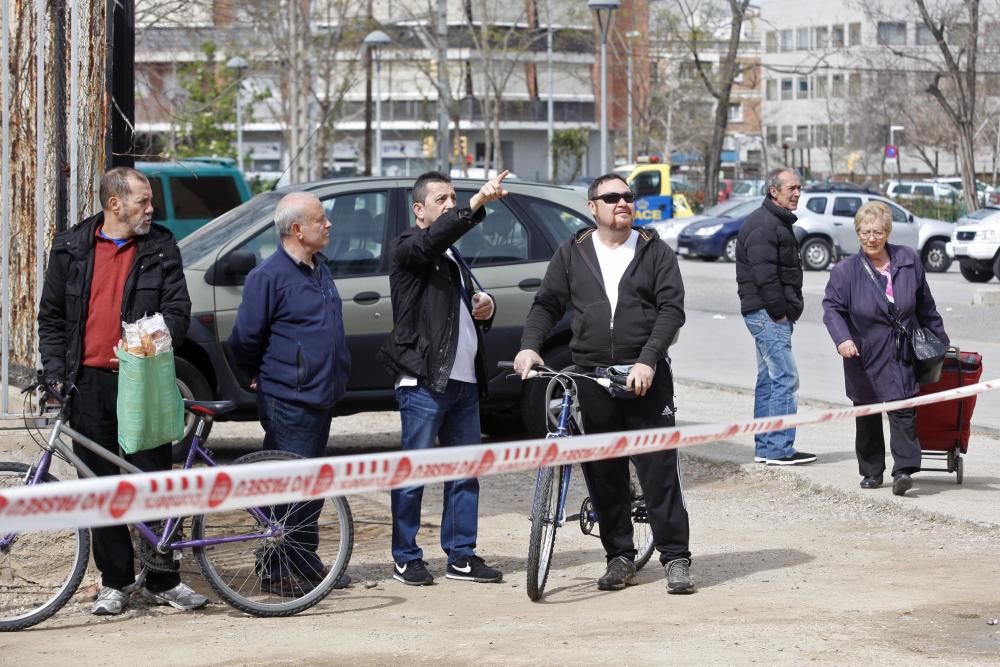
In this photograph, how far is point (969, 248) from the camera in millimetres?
28312

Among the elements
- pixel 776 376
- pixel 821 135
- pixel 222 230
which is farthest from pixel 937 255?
pixel 821 135

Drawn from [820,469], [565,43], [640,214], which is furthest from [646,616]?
[565,43]

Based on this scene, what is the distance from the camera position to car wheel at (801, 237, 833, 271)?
3312cm

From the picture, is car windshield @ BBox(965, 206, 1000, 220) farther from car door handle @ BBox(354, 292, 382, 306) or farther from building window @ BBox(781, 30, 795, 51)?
building window @ BBox(781, 30, 795, 51)

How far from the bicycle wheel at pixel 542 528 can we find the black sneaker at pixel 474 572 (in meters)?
0.45

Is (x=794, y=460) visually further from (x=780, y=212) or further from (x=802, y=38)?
(x=802, y=38)

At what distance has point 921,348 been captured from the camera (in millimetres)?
8688

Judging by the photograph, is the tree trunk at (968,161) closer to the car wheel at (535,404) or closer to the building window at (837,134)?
the car wheel at (535,404)

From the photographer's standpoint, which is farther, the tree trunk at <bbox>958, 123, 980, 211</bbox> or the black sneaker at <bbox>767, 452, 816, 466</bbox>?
the tree trunk at <bbox>958, 123, 980, 211</bbox>

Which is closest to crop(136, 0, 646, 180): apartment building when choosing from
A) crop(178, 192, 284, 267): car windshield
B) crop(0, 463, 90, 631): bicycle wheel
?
crop(178, 192, 284, 267): car windshield

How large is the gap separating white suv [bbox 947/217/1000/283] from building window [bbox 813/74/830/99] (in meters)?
67.2

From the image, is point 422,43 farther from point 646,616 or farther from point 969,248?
point 646,616

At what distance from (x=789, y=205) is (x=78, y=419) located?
5.13m

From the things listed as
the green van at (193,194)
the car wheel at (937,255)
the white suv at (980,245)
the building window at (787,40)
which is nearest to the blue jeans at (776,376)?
the green van at (193,194)
